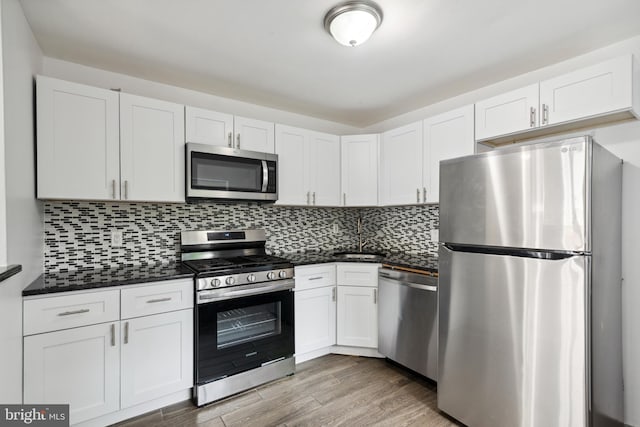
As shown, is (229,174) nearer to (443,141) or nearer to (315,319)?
(315,319)

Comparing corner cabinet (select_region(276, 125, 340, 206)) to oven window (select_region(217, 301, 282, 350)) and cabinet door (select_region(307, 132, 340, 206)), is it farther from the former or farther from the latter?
oven window (select_region(217, 301, 282, 350))

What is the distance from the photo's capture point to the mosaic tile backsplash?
7.25ft

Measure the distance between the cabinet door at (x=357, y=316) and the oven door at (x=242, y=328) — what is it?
553 mm

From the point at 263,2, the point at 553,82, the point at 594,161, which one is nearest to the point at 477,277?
the point at 594,161

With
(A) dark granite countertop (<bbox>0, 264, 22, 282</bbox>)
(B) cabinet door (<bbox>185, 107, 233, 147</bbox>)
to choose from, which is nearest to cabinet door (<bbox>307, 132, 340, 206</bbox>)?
(B) cabinet door (<bbox>185, 107, 233, 147</bbox>)

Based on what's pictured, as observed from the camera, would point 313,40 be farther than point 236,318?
No

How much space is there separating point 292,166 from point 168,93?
1246mm

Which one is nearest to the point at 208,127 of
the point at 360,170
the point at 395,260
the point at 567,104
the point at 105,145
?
the point at 105,145

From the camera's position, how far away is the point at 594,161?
4.82 ft

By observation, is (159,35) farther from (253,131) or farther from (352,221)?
(352,221)

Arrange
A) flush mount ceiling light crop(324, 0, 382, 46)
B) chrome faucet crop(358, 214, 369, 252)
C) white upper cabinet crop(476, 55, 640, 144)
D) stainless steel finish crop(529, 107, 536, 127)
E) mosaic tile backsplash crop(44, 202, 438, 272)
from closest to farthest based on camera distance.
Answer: flush mount ceiling light crop(324, 0, 382, 46)
white upper cabinet crop(476, 55, 640, 144)
stainless steel finish crop(529, 107, 536, 127)
mosaic tile backsplash crop(44, 202, 438, 272)
chrome faucet crop(358, 214, 369, 252)

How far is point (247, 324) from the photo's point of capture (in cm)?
238

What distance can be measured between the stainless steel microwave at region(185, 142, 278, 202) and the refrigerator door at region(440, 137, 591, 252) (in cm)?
148

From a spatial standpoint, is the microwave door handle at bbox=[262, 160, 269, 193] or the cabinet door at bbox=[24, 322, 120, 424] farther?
the microwave door handle at bbox=[262, 160, 269, 193]
